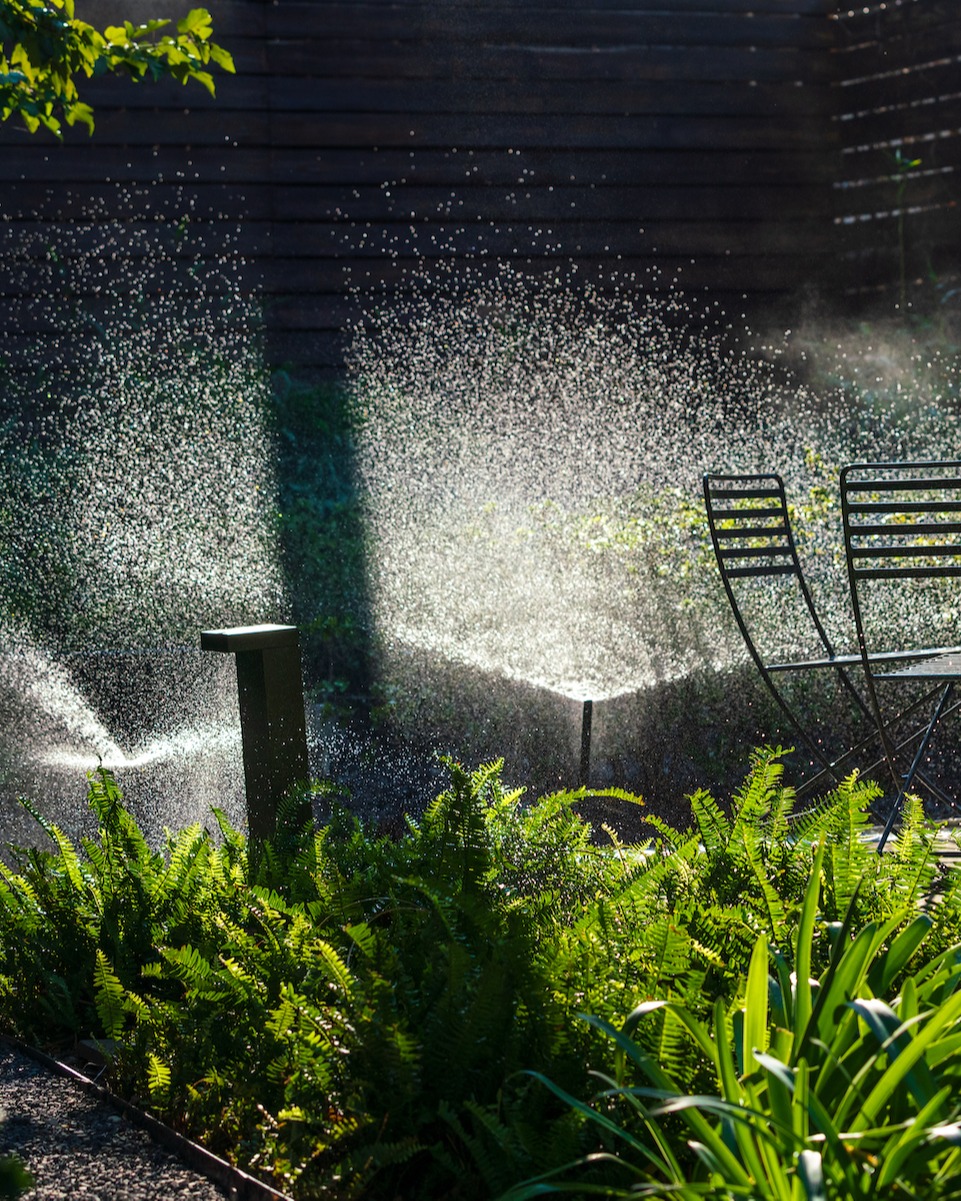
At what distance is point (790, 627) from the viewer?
5516mm

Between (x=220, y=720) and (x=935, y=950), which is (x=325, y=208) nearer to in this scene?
(x=220, y=720)

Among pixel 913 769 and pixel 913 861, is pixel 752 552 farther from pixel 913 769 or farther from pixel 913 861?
pixel 913 861

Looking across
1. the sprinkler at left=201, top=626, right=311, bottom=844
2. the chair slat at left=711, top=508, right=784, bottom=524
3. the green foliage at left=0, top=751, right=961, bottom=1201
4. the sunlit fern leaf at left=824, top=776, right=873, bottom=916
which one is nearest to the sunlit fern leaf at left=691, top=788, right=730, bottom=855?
the green foliage at left=0, top=751, right=961, bottom=1201

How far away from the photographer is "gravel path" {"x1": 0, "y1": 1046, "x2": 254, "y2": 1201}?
1731 mm

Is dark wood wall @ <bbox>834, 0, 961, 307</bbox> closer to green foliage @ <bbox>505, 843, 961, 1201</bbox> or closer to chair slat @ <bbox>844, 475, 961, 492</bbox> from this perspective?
chair slat @ <bbox>844, 475, 961, 492</bbox>

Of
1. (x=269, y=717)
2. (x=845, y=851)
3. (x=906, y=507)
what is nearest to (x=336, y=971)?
Result: (x=845, y=851)

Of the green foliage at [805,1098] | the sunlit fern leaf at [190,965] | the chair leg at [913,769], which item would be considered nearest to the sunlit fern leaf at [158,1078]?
the sunlit fern leaf at [190,965]

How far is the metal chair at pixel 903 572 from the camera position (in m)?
3.29

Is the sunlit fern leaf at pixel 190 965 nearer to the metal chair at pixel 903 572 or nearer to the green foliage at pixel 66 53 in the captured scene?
the metal chair at pixel 903 572

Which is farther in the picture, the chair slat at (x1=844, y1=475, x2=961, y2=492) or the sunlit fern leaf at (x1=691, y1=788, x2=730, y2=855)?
the chair slat at (x1=844, y1=475, x2=961, y2=492)

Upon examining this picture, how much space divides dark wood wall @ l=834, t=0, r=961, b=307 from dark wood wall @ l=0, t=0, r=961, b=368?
2 centimetres

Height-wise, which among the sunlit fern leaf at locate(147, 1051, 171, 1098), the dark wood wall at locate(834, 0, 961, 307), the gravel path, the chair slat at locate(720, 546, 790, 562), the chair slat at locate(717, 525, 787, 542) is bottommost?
the gravel path

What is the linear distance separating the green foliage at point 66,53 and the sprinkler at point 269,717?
1.63 meters

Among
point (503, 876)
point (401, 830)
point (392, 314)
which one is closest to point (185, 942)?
point (503, 876)
